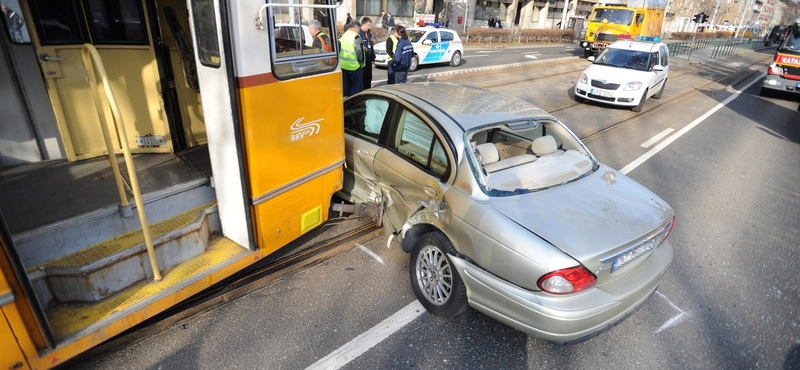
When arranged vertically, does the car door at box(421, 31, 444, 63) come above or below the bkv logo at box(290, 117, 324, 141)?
below

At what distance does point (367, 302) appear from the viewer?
11.6 ft

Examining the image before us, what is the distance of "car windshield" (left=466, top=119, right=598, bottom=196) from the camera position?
3326mm

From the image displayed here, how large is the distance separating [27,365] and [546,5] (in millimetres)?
55676

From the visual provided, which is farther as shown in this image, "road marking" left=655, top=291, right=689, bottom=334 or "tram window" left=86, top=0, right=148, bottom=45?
"tram window" left=86, top=0, right=148, bottom=45

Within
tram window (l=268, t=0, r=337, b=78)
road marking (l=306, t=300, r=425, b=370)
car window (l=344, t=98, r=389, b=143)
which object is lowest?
road marking (l=306, t=300, r=425, b=370)

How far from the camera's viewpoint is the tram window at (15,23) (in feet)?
11.5

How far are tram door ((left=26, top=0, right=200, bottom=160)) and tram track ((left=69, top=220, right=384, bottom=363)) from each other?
1744 mm

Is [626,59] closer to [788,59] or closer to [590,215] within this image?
[788,59]

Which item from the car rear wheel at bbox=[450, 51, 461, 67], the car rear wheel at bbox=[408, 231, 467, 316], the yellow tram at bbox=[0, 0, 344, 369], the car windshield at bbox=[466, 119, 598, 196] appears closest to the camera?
the yellow tram at bbox=[0, 0, 344, 369]

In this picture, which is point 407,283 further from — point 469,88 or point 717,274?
point 717,274

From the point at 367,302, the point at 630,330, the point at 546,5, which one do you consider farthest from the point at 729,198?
the point at 546,5

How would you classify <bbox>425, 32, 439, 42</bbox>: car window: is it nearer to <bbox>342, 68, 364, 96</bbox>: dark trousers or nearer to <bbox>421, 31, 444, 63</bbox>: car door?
<bbox>421, 31, 444, 63</bbox>: car door

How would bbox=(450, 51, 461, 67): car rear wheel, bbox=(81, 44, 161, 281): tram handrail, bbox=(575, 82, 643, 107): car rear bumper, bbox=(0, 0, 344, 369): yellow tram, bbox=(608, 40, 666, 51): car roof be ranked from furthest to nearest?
bbox=(450, 51, 461, 67): car rear wheel, bbox=(608, 40, 666, 51): car roof, bbox=(575, 82, 643, 107): car rear bumper, bbox=(0, 0, 344, 369): yellow tram, bbox=(81, 44, 161, 281): tram handrail

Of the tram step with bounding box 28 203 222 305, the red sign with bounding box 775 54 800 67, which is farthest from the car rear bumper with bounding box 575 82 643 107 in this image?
the tram step with bounding box 28 203 222 305
